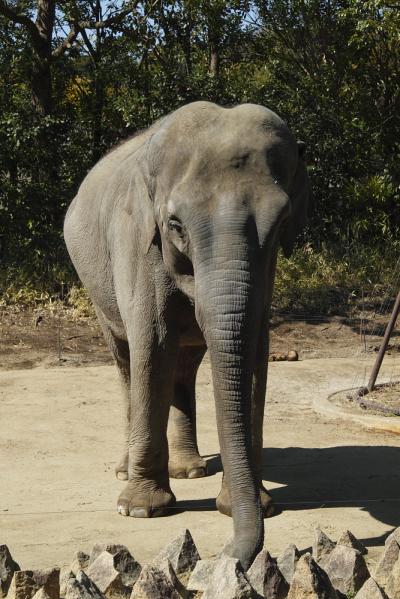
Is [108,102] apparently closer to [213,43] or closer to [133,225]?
[213,43]

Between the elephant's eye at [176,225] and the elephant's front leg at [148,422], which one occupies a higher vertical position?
the elephant's eye at [176,225]

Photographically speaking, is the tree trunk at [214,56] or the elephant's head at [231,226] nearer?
the elephant's head at [231,226]

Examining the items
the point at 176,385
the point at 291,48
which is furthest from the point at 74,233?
the point at 291,48

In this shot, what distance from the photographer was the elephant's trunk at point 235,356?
16.7ft

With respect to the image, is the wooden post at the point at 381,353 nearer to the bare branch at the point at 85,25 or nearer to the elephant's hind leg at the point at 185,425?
the elephant's hind leg at the point at 185,425

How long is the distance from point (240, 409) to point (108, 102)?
1253cm

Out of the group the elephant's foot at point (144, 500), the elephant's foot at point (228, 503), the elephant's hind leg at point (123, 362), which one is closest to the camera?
the elephant's foot at point (228, 503)

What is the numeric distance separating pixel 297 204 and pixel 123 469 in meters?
2.44

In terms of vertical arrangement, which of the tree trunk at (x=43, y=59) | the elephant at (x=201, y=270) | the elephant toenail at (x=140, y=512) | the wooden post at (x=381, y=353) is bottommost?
the elephant toenail at (x=140, y=512)

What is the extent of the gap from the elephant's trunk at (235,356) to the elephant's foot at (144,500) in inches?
58.3

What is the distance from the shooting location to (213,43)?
1739cm

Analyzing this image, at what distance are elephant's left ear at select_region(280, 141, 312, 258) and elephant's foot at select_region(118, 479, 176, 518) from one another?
1689 mm

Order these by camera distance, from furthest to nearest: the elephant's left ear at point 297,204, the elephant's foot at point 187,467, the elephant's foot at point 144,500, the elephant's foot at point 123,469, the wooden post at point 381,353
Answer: the wooden post at point 381,353
the elephant's foot at point 187,467
the elephant's foot at point 123,469
the elephant's foot at point 144,500
the elephant's left ear at point 297,204

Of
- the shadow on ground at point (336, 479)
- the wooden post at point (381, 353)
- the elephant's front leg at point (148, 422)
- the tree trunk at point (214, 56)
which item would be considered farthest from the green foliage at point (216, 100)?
the elephant's front leg at point (148, 422)
